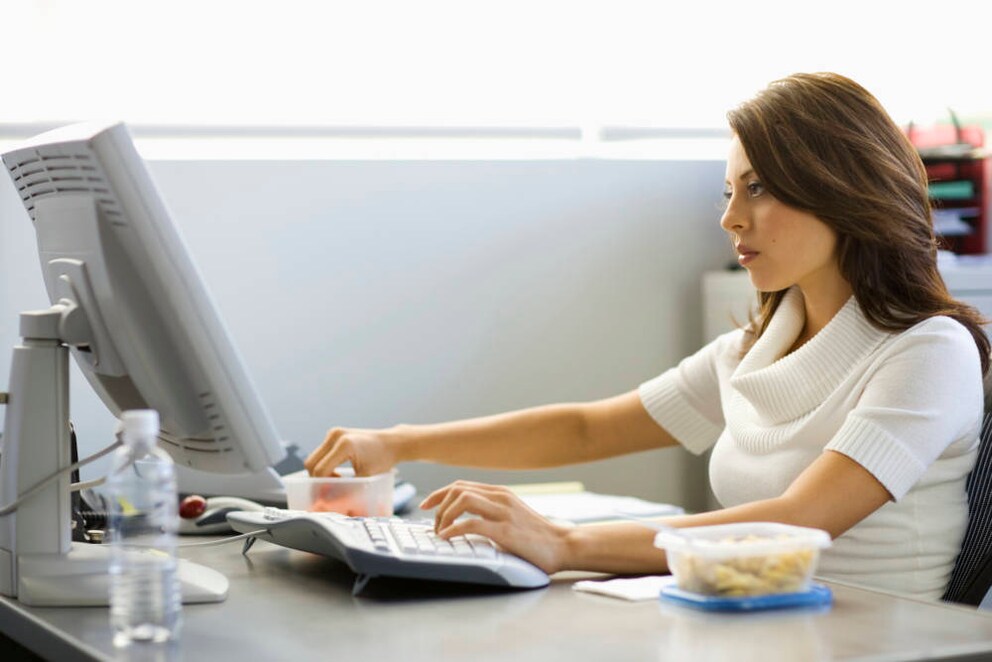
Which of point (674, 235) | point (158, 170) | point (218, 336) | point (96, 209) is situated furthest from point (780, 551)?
point (674, 235)

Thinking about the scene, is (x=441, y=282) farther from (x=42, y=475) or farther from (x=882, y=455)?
(x=42, y=475)

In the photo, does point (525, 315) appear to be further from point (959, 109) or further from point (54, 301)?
point (54, 301)

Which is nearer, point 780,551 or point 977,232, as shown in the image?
point 780,551

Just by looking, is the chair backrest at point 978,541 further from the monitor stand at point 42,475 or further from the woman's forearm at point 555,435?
the monitor stand at point 42,475

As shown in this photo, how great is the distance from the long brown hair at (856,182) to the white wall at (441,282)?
1230 millimetres

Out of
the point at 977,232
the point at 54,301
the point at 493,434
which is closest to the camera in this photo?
the point at 54,301

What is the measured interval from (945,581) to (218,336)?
1.03m

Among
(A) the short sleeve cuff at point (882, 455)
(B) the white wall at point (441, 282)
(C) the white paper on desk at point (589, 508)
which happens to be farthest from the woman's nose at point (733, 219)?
(B) the white wall at point (441, 282)

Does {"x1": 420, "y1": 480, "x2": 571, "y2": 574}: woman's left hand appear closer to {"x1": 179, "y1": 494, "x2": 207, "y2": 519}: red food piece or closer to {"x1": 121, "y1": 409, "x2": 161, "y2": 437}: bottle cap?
{"x1": 121, "y1": 409, "x2": 161, "y2": 437}: bottle cap

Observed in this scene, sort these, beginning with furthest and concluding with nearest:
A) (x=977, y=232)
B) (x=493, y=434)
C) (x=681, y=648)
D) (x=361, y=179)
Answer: (x=977, y=232)
(x=361, y=179)
(x=493, y=434)
(x=681, y=648)

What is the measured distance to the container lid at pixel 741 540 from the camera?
1279mm

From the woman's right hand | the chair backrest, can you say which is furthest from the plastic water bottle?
the chair backrest

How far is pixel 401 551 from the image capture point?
1392 mm

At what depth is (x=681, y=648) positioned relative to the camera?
3.70 feet
